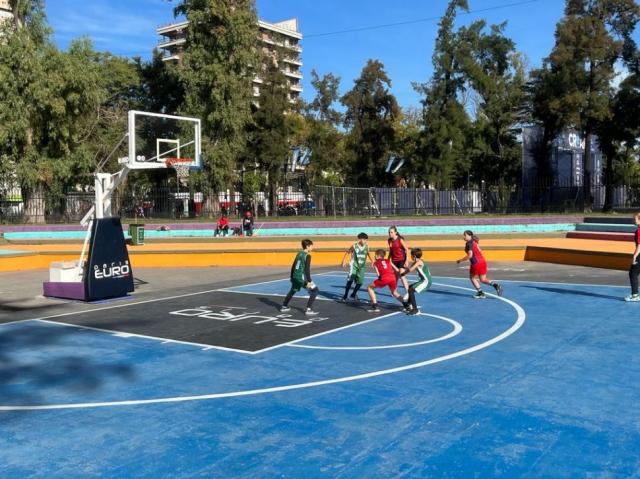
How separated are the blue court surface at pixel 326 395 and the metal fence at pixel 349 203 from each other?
2377 centimetres

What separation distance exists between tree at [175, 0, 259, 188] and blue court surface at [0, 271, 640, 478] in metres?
28.3

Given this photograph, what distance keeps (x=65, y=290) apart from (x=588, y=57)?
1249 inches

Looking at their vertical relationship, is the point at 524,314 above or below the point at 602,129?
below

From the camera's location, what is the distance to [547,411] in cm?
668

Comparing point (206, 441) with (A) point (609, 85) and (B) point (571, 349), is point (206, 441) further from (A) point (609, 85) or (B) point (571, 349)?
(A) point (609, 85)

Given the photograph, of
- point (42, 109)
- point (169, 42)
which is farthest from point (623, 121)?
point (169, 42)

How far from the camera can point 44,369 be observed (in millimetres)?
8773

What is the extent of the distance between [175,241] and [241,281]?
967 cm

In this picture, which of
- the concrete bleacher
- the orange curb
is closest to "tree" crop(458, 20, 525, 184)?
the concrete bleacher

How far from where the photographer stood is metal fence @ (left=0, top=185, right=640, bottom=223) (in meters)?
35.4

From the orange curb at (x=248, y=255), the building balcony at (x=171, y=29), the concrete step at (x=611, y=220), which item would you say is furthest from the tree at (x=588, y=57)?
the building balcony at (x=171, y=29)

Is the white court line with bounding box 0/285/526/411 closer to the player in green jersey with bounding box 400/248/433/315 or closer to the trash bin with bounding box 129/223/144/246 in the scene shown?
the player in green jersey with bounding box 400/248/433/315

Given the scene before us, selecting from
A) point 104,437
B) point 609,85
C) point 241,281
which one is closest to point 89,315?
point 241,281

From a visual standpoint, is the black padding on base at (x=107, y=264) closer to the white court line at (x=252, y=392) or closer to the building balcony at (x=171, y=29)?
the white court line at (x=252, y=392)
